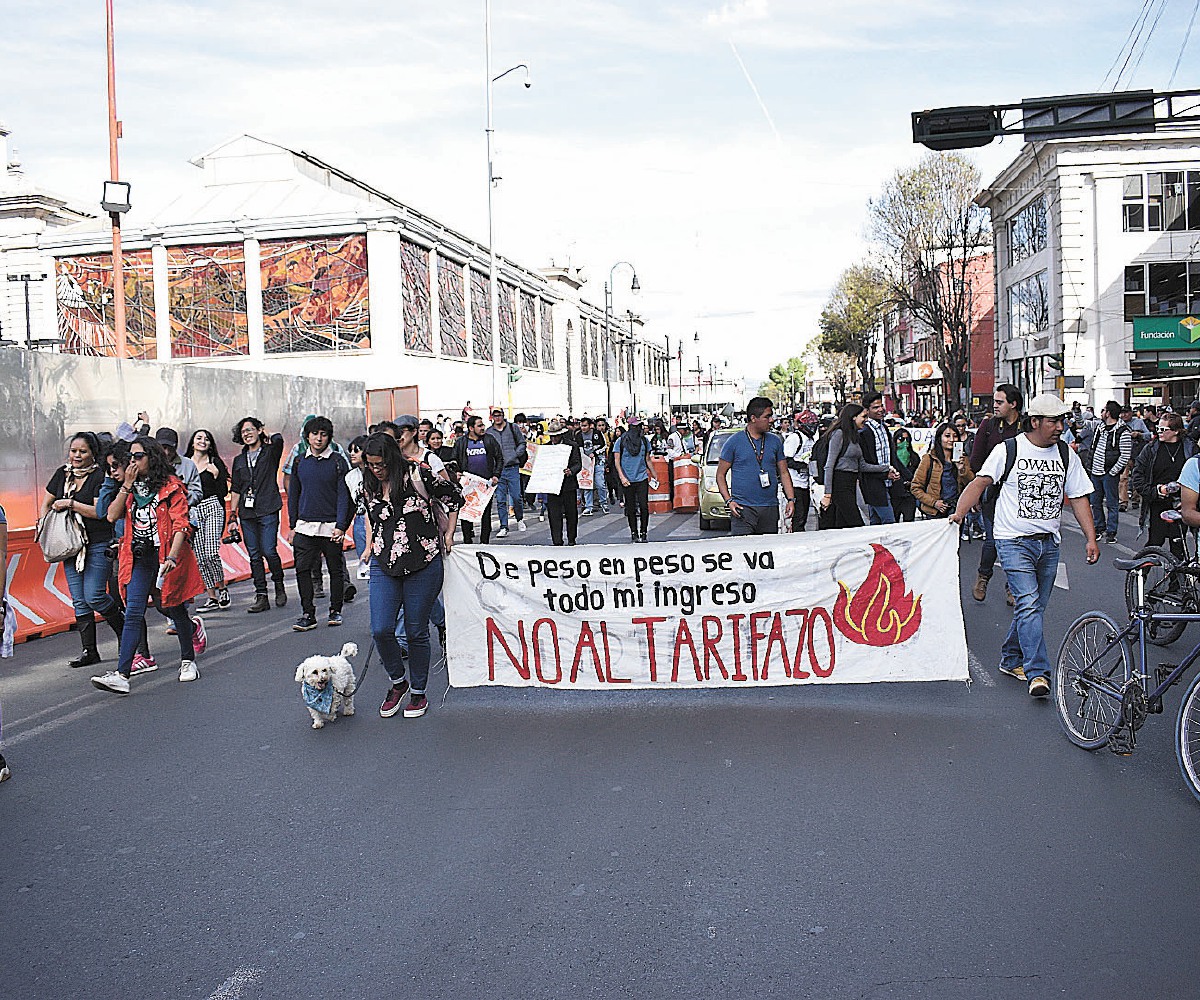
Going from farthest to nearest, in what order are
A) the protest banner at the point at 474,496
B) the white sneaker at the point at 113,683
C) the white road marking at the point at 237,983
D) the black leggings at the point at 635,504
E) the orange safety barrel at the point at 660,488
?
1. the orange safety barrel at the point at 660,488
2. the black leggings at the point at 635,504
3. the protest banner at the point at 474,496
4. the white sneaker at the point at 113,683
5. the white road marking at the point at 237,983

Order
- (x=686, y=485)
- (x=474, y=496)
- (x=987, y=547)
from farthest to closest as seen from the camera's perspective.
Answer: (x=686, y=485), (x=474, y=496), (x=987, y=547)

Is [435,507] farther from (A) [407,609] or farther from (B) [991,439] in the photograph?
(B) [991,439]

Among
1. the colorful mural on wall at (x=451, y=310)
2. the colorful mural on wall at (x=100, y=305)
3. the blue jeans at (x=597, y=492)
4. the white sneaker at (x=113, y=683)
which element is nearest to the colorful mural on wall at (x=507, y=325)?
the colorful mural on wall at (x=451, y=310)

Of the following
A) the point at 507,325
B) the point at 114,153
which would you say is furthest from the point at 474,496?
the point at 507,325

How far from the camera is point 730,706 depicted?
7250 millimetres

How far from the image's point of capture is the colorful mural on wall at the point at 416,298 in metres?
45.9

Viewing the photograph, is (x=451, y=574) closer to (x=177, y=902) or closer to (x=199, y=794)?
(x=199, y=794)

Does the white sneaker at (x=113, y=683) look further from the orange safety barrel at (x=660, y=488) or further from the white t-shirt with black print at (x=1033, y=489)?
the orange safety barrel at (x=660, y=488)

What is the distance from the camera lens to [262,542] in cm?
1168

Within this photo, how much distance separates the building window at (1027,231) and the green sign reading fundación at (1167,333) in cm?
592

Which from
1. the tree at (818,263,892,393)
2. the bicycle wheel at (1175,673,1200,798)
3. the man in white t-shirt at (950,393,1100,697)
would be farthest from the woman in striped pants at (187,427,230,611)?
the tree at (818,263,892,393)

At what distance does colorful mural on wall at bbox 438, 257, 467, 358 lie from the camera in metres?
50.2

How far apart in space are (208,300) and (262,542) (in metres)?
38.4

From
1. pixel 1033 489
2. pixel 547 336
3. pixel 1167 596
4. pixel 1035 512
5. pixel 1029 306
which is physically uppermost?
pixel 547 336
